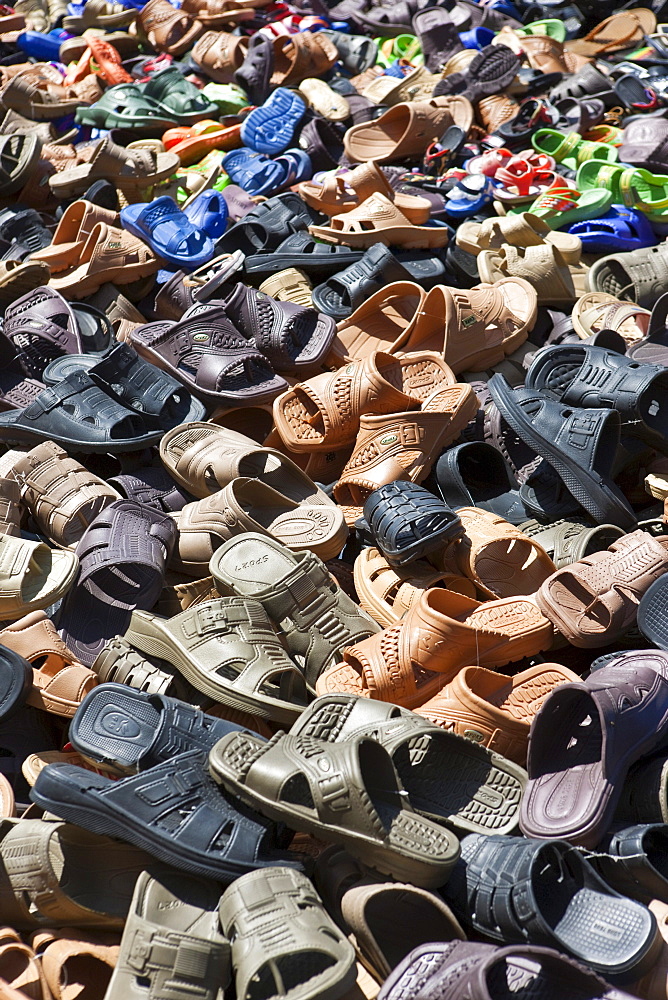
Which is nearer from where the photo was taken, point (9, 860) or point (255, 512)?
point (9, 860)

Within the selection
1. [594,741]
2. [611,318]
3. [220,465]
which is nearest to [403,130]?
[611,318]

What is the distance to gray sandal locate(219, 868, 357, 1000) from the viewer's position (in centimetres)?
201

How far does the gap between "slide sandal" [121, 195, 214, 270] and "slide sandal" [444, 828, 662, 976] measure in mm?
Result: 3098

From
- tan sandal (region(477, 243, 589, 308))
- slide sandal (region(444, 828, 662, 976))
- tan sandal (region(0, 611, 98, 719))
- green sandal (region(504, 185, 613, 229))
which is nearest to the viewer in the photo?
slide sandal (region(444, 828, 662, 976))

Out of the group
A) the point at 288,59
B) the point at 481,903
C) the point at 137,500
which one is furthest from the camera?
the point at 288,59

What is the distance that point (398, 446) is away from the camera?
3.62m

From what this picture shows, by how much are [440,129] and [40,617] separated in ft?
13.4

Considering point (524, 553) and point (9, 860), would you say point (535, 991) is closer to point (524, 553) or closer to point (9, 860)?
point (9, 860)

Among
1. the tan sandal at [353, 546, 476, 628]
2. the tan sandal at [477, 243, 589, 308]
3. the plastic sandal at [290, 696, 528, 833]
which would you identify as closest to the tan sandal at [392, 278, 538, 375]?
the tan sandal at [477, 243, 589, 308]

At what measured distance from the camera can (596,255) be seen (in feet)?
16.6

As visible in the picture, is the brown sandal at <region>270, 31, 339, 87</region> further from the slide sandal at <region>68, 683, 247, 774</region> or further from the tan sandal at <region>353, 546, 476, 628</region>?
the slide sandal at <region>68, 683, 247, 774</region>

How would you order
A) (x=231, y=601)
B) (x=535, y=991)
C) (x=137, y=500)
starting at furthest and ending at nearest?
(x=137, y=500) → (x=231, y=601) → (x=535, y=991)

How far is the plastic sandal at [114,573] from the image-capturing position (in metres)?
3.18

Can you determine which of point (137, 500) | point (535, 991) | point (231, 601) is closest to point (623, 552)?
point (231, 601)
